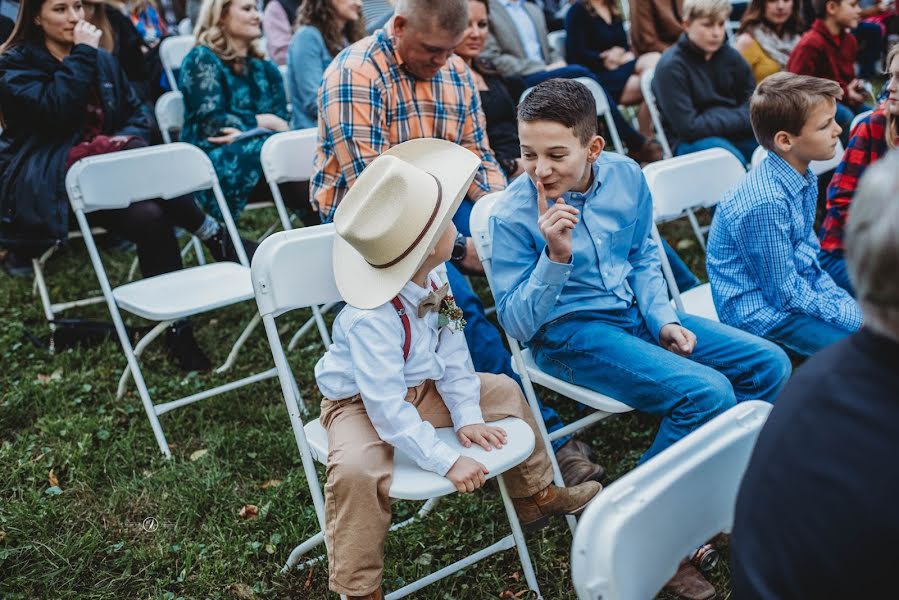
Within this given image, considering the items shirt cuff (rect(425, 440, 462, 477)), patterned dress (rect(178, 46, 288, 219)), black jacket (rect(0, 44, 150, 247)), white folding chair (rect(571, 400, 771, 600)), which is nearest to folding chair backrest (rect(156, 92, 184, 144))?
patterned dress (rect(178, 46, 288, 219))

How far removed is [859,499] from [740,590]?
25 centimetres

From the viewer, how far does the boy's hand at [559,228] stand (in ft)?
7.37

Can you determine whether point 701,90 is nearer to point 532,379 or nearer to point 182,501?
point 532,379

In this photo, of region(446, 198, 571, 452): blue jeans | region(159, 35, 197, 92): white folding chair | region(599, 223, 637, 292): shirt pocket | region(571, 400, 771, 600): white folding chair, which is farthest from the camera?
region(159, 35, 197, 92): white folding chair

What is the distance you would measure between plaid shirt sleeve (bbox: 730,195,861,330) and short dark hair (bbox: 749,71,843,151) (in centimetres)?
28

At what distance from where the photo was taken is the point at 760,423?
1495mm

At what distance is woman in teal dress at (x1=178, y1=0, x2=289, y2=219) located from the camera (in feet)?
14.0

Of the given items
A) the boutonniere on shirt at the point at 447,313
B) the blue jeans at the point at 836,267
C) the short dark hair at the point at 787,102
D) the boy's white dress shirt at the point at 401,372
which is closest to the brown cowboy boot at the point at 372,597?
the boy's white dress shirt at the point at 401,372

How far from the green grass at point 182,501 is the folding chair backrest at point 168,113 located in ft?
4.98

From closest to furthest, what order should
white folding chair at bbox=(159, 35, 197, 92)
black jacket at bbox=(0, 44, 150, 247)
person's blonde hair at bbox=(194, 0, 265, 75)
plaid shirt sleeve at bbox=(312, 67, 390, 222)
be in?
1. plaid shirt sleeve at bbox=(312, 67, 390, 222)
2. black jacket at bbox=(0, 44, 150, 247)
3. person's blonde hair at bbox=(194, 0, 265, 75)
4. white folding chair at bbox=(159, 35, 197, 92)

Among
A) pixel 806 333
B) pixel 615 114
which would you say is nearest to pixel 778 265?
pixel 806 333

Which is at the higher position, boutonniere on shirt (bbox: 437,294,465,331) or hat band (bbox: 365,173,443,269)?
hat band (bbox: 365,173,443,269)

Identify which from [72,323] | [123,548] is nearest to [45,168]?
[72,323]

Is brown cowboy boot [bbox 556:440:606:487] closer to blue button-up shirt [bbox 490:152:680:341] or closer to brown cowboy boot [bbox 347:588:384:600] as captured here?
blue button-up shirt [bbox 490:152:680:341]
